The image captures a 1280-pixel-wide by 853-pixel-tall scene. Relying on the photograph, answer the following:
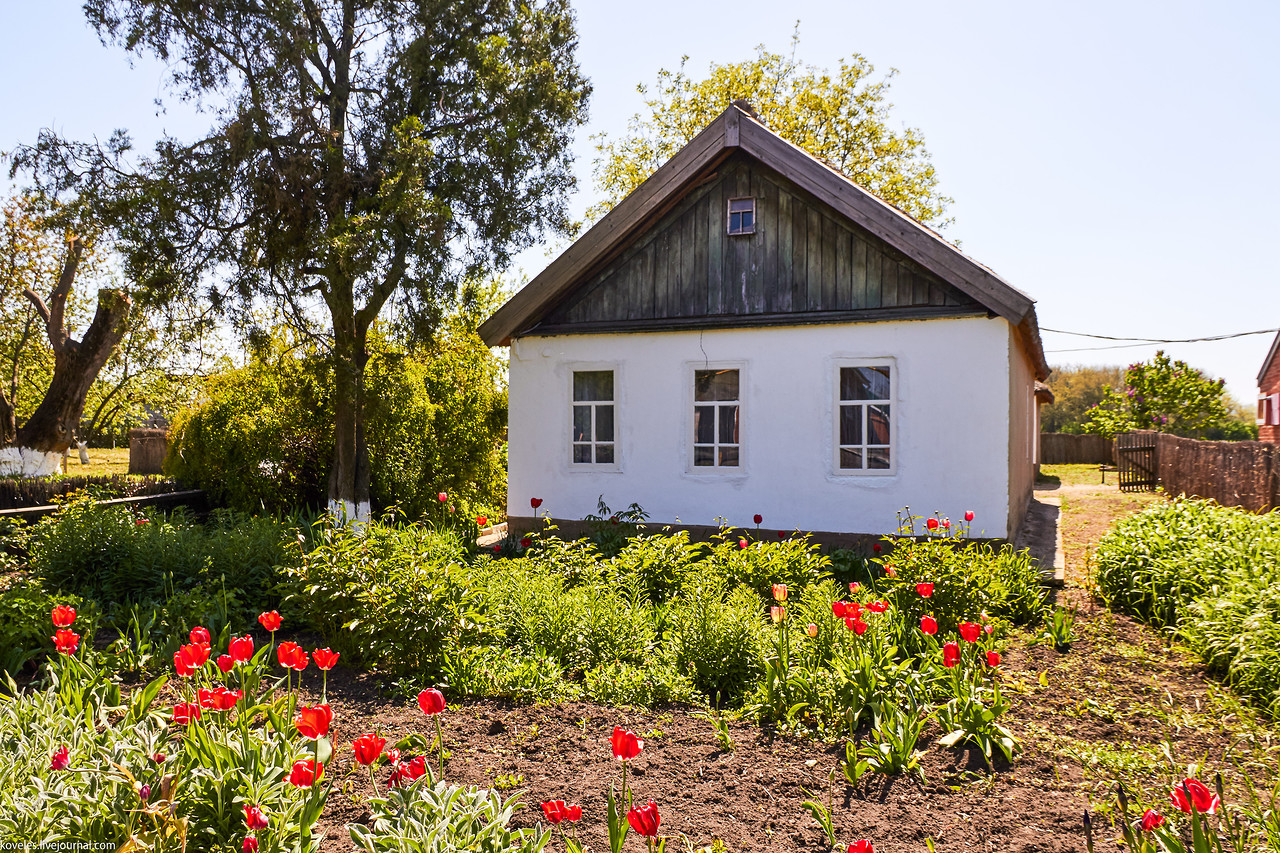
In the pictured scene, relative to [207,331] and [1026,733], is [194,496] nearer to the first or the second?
[207,331]

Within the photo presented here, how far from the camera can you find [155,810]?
91.9 inches

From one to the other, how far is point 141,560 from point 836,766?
6.26 metres

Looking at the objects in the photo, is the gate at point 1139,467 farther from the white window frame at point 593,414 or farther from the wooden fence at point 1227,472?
the white window frame at point 593,414

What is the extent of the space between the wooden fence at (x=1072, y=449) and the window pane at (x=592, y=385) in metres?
29.1

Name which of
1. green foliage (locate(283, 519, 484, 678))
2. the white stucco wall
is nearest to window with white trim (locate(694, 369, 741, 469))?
the white stucco wall

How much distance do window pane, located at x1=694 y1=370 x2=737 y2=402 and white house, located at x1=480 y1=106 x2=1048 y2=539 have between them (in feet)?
0.08

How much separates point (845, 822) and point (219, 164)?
995cm

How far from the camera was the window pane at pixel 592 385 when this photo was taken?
1059 cm

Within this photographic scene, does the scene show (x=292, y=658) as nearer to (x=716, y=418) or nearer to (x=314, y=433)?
(x=716, y=418)

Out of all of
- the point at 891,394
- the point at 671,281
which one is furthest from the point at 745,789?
the point at 671,281

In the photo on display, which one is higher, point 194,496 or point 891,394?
point 891,394

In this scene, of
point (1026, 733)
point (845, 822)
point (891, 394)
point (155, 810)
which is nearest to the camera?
point (155, 810)

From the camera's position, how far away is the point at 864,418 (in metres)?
9.37

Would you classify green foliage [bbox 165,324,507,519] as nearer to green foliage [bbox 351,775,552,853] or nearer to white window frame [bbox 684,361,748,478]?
white window frame [bbox 684,361,748,478]
